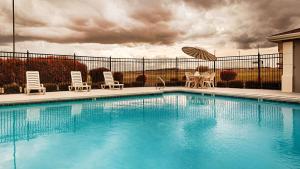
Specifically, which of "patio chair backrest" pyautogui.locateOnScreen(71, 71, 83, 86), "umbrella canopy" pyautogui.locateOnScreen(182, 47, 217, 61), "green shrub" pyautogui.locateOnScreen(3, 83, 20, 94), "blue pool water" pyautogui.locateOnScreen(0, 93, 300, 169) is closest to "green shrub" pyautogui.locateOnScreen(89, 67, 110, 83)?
"patio chair backrest" pyautogui.locateOnScreen(71, 71, 83, 86)

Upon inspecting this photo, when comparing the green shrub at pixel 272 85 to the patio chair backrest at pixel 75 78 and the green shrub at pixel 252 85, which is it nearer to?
the green shrub at pixel 252 85

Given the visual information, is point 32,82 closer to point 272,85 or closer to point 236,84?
point 236,84

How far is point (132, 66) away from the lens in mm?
17781

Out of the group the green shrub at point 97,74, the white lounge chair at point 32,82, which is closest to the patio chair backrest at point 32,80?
the white lounge chair at point 32,82

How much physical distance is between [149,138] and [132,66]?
1280 cm

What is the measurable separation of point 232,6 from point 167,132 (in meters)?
13.5

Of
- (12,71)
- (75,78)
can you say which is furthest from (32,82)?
(12,71)

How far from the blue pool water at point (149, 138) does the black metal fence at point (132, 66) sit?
578 centimetres

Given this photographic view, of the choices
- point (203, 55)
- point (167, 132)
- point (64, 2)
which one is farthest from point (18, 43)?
point (167, 132)

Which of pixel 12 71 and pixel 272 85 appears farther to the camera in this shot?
pixel 272 85

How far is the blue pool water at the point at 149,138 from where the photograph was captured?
3828 mm

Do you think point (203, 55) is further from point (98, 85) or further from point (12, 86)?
point (12, 86)

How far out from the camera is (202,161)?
12.6 ft

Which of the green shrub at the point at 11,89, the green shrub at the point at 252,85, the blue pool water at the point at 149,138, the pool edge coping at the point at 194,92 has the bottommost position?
the blue pool water at the point at 149,138
